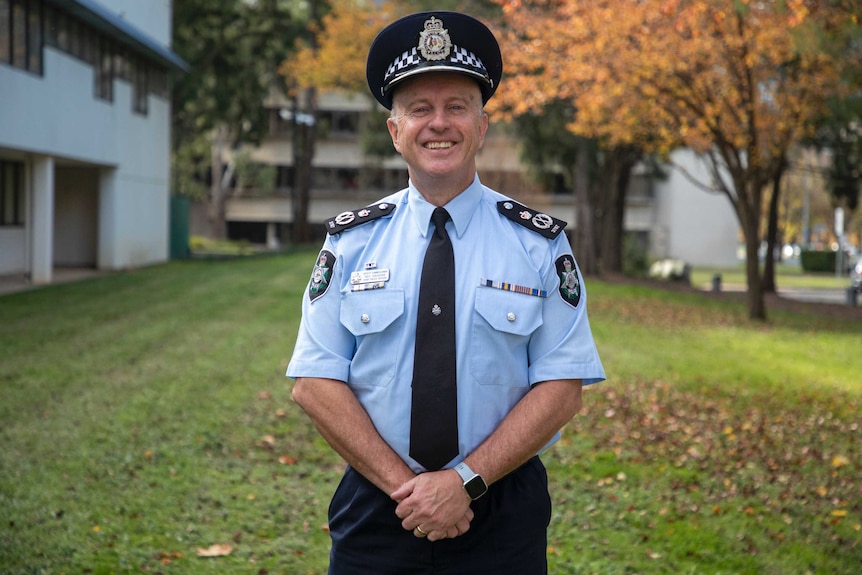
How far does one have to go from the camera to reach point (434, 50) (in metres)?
3.04

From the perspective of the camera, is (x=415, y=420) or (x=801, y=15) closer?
(x=415, y=420)

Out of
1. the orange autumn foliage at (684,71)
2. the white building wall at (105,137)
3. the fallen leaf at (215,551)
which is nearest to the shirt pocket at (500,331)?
the fallen leaf at (215,551)

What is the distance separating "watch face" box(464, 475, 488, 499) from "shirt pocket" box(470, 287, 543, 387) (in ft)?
0.88

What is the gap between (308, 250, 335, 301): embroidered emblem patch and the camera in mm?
3090

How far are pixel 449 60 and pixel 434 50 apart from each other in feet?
0.17

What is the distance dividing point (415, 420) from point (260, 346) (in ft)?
38.8

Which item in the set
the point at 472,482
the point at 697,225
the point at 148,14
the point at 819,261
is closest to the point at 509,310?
the point at 472,482

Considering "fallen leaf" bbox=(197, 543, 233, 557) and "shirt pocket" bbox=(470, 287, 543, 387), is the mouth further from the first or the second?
"fallen leaf" bbox=(197, 543, 233, 557)

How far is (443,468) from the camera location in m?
2.99

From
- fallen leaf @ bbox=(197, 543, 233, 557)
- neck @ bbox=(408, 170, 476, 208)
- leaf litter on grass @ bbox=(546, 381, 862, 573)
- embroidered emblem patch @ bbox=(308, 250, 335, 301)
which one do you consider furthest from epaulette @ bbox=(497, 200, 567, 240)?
fallen leaf @ bbox=(197, 543, 233, 557)

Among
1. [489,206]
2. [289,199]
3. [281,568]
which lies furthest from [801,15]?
[289,199]

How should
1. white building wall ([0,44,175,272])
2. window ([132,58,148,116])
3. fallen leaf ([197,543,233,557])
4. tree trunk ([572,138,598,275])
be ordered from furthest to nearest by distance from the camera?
tree trunk ([572,138,598,275]), window ([132,58,148,116]), white building wall ([0,44,175,272]), fallen leaf ([197,543,233,557])

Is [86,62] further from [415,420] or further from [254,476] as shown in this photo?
[415,420]

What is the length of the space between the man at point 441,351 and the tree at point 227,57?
3594 cm
